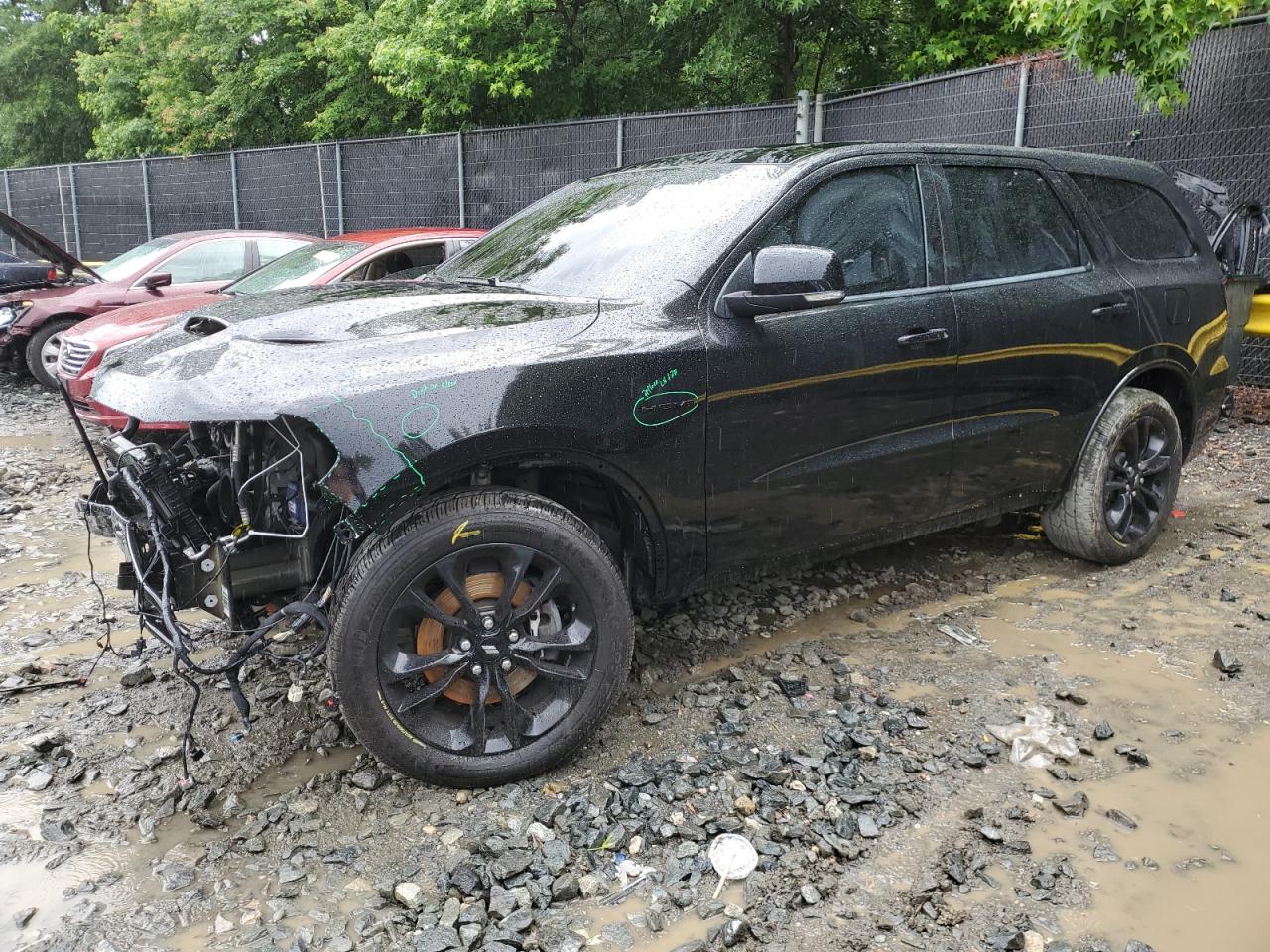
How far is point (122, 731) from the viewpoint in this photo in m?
3.39

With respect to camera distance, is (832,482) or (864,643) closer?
(832,482)

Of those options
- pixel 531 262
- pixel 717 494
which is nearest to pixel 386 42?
pixel 531 262

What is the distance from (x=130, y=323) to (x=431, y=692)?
17.9ft

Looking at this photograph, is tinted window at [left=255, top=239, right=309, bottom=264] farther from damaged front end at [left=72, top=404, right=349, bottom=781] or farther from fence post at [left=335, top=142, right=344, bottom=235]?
damaged front end at [left=72, top=404, right=349, bottom=781]

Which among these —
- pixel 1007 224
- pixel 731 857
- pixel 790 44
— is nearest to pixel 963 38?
pixel 790 44

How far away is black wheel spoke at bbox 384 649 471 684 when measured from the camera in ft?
9.48

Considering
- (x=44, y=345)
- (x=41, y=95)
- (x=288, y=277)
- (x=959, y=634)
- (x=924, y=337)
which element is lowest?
(x=959, y=634)

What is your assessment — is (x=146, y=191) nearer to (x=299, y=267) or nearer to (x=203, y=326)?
(x=299, y=267)

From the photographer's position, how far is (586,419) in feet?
9.95

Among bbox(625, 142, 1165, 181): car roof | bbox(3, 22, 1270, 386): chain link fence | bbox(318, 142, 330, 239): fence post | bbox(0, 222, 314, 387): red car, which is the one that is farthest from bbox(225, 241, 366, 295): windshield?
bbox(318, 142, 330, 239): fence post

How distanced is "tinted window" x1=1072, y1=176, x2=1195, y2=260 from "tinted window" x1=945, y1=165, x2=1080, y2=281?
294 millimetres

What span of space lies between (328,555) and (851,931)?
1771 mm

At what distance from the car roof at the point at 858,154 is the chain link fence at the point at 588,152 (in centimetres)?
394

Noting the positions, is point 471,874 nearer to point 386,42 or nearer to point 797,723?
point 797,723
